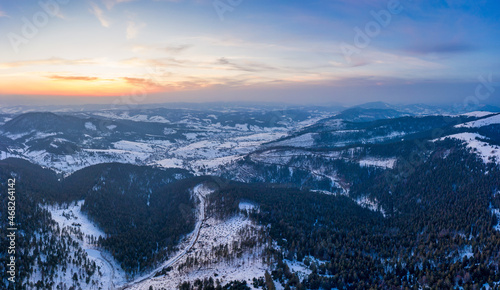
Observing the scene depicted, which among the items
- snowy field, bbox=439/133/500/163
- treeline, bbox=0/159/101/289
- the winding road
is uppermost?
snowy field, bbox=439/133/500/163

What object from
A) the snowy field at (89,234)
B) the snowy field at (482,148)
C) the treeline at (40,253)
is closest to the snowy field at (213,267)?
the snowy field at (89,234)

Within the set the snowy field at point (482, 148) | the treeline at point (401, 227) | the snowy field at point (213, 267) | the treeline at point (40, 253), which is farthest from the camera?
the snowy field at point (482, 148)

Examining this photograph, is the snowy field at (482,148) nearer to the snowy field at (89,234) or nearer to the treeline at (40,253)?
the snowy field at (89,234)

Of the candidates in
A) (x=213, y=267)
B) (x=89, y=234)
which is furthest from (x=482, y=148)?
(x=89, y=234)

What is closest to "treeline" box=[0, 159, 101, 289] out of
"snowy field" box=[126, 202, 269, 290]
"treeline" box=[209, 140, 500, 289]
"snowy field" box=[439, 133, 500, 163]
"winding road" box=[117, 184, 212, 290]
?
"winding road" box=[117, 184, 212, 290]

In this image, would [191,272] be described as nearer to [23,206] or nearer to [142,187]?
[23,206]

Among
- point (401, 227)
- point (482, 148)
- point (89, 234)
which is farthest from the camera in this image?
point (482, 148)

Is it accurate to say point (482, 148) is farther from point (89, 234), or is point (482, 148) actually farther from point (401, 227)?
point (89, 234)

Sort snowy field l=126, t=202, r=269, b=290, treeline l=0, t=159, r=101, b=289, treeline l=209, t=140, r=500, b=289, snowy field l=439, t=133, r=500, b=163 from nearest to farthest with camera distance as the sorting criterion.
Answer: treeline l=209, t=140, r=500, b=289, treeline l=0, t=159, r=101, b=289, snowy field l=126, t=202, r=269, b=290, snowy field l=439, t=133, r=500, b=163

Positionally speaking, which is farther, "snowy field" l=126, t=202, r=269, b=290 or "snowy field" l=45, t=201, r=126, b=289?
"snowy field" l=45, t=201, r=126, b=289

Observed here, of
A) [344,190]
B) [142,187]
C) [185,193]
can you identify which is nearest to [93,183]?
[142,187]

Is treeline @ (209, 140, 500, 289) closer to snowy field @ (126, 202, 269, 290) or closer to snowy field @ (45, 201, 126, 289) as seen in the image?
snowy field @ (126, 202, 269, 290)
